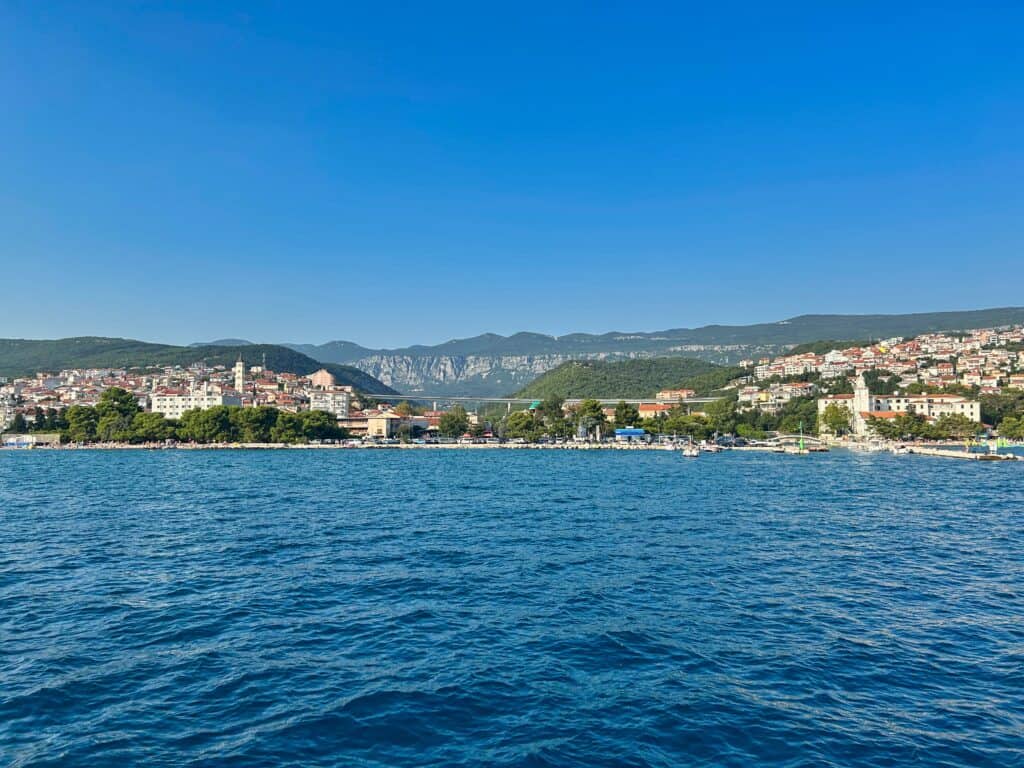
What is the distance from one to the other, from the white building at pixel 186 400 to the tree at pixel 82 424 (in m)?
19.2

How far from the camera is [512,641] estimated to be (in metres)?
12.7

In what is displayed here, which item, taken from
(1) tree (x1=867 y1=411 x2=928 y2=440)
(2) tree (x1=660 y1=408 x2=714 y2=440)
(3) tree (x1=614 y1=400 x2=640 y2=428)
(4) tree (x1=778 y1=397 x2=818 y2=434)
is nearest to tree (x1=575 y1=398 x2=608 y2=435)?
(3) tree (x1=614 y1=400 x2=640 y2=428)

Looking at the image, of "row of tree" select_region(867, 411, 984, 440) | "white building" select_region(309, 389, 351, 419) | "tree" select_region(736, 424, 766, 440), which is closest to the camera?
"row of tree" select_region(867, 411, 984, 440)

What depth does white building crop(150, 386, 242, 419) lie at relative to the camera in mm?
122062

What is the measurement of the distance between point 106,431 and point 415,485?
73.8 meters

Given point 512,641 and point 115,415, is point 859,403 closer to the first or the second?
point 115,415

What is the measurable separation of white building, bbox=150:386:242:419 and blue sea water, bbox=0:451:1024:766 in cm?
9897

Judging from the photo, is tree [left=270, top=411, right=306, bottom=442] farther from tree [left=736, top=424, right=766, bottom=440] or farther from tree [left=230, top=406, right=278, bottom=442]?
tree [left=736, top=424, right=766, bottom=440]

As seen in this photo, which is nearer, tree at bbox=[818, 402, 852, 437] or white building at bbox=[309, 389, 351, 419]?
tree at bbox=[818, 402, 852, 437]

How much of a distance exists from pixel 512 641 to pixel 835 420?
9989 centimetres

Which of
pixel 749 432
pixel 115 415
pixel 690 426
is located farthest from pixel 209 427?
pixel 749 432

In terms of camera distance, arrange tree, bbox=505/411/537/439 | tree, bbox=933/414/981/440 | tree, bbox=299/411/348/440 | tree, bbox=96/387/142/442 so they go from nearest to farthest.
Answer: tree, bbox=933/414/981/440 → tree, bbox=96/387/142/442 → tree, bbox=299/411/348/440 → tree, bbox=505/411/537/439

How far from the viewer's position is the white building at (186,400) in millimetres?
122062

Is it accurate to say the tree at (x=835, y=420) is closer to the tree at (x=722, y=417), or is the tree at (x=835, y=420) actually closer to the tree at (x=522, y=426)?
the tree at (x=722, y=417)
